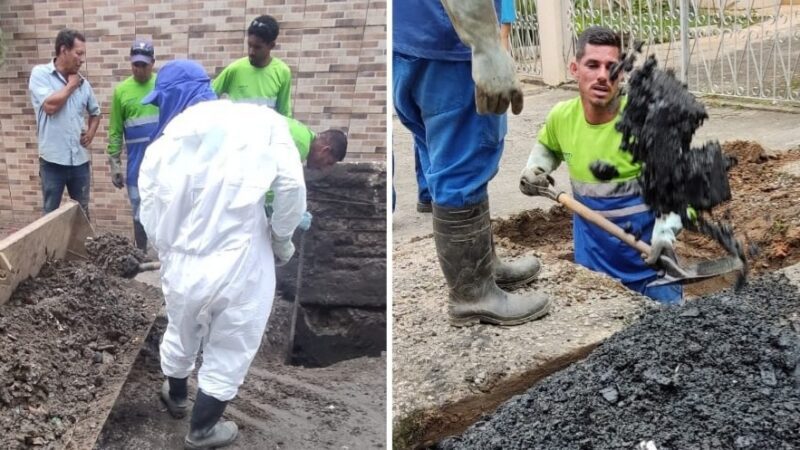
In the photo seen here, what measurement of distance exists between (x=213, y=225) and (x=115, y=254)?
357mm

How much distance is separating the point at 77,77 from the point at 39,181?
260 mm

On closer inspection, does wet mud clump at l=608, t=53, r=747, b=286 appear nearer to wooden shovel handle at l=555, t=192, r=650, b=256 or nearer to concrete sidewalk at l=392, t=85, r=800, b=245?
wooden shovel handle at l=555, t=192, r=650, b=256

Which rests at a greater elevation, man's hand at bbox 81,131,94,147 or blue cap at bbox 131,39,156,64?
blue cap at bbox 131,39,156,64

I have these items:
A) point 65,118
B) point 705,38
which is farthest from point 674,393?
point 705,38

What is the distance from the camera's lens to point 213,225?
5.98 feet

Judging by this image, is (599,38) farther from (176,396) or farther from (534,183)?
(176,396)

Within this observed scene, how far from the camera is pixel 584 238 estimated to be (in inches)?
124

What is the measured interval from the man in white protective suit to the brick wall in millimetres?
77

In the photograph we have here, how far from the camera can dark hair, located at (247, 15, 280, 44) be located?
187 centimetres

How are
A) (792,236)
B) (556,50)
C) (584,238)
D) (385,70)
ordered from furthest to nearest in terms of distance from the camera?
(556,50) → (792,236) → (584,238) → (385,70)

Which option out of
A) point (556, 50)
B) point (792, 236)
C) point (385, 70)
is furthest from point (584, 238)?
point (556, 50)

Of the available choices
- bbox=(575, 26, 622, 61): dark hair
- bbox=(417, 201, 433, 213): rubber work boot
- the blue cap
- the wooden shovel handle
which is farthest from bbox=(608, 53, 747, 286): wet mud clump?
bbox=(417, 201, 433, 213): rubber work boot

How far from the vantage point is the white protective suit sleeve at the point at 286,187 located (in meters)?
1.82

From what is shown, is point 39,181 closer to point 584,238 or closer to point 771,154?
point 584,238
